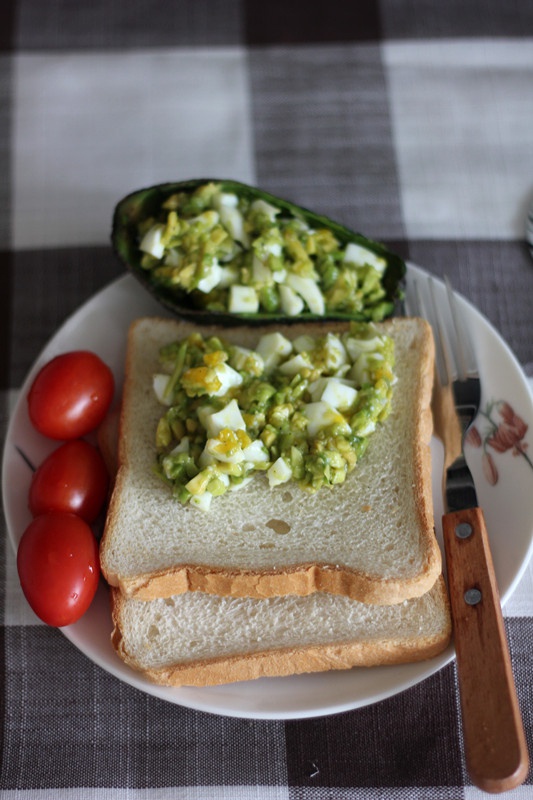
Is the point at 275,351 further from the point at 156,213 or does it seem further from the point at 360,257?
the point at 156,213

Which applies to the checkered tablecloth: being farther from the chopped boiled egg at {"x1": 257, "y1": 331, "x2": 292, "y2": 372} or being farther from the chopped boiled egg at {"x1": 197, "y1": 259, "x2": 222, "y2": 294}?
the chopped boiled egg at {"x1": 257, "y1": 331, "x2": 292, "y2": 372}

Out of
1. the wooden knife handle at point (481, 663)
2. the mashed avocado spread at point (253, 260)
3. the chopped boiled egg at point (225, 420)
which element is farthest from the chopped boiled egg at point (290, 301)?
the wooden knife handle at point (481, 663)

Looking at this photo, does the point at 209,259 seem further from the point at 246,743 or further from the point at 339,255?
the point at 246,743

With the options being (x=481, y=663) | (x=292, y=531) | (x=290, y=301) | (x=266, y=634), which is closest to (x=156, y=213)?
(x=290, y=301)

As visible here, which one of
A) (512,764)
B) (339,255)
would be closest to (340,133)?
(339,255)

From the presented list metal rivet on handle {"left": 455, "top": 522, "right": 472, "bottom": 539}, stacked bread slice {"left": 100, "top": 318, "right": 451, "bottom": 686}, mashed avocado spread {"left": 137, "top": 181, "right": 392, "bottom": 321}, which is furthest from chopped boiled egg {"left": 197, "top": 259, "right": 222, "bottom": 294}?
metal rivet on handle {"left": 455, "top": 522, "right": 472, "bottom": 539}

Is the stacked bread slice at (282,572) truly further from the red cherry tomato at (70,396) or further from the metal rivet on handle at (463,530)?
the red cherry tomato at (70,396)
